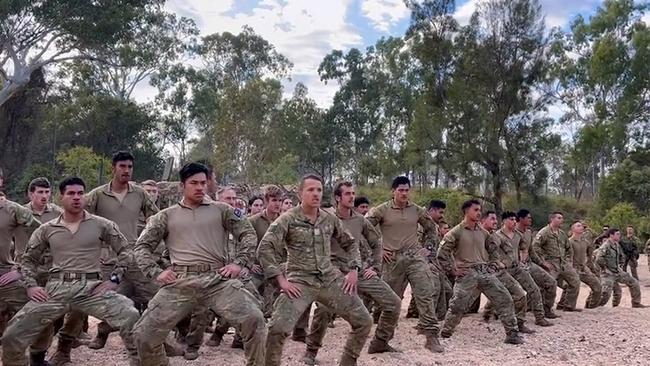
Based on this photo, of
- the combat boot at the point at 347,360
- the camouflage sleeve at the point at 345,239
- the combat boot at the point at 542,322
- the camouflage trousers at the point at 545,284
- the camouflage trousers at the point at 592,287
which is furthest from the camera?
the camouflage trousers at the point at 592,287

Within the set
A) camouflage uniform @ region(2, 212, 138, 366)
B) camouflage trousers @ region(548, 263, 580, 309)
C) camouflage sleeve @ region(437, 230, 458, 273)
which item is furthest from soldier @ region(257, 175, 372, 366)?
camouflage trousers @ region(548, 263, 580, 309)

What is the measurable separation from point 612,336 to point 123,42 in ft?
77.1

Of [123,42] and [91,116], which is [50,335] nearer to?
[123,42]

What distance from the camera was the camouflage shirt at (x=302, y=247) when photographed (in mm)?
6320

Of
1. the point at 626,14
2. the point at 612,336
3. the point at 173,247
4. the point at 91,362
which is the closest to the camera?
the point at 173,247

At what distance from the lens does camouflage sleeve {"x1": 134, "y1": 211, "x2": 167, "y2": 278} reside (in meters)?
5.69

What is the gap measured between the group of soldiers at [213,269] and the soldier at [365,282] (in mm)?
17

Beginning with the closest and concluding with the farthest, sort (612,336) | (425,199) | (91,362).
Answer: (91,362), (612,336), (425,199)

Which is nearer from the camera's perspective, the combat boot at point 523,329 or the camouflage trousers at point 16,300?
the camouflage trousers at point 16,300

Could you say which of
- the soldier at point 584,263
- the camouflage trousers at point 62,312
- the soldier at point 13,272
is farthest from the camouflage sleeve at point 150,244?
the soldier at point 584,263

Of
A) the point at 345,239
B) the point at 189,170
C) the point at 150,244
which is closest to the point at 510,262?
the point at 345,239

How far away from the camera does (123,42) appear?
2725 centimetres

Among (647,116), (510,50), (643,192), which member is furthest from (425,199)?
(647,116)

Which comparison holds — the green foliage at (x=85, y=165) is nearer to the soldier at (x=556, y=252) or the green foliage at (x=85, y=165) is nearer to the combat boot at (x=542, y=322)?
the soldier at (x=556, y=252)
